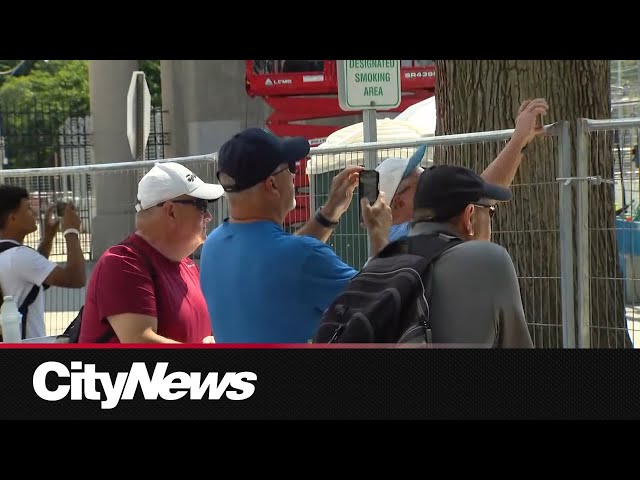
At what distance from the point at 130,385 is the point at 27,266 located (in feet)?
5.10

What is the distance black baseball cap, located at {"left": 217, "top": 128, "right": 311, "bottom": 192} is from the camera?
160 inches

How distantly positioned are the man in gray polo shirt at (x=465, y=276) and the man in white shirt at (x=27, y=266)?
2.80 metres

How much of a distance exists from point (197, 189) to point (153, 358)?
2.43 ft

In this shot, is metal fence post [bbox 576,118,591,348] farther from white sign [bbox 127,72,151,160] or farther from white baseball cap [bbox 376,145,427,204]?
white sign [bbox 127,72,151,160]

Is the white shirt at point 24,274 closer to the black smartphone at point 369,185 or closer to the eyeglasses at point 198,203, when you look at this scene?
the eyeglasses at point 198,203

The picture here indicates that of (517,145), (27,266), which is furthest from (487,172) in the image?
(27,266)

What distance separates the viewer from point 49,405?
457 centimetres

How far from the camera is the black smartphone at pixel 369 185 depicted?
4531mm

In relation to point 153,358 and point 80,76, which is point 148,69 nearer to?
point 80,76

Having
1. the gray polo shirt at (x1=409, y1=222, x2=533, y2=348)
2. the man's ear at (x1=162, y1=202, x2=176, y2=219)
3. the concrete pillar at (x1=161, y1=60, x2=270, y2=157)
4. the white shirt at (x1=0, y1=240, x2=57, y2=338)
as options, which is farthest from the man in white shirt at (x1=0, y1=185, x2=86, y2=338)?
the concrete pillar at (x1=161, y1=60, x2=270, y2=157)

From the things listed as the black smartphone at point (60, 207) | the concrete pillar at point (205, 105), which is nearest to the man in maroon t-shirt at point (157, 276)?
the black smartphone at point (60, 207)

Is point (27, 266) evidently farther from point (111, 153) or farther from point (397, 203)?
point (111, 153)

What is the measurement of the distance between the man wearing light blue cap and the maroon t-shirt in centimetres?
89

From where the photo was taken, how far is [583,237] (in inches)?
202
